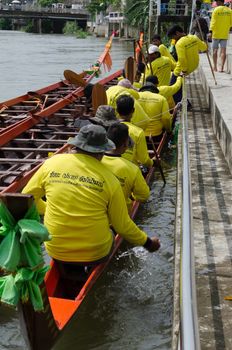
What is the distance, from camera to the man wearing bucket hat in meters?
3.94

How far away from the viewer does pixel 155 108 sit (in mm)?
8484

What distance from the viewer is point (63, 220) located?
4090 mm

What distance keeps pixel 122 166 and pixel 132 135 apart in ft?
4.62

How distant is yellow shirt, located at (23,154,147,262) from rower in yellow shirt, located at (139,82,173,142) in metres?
4.46

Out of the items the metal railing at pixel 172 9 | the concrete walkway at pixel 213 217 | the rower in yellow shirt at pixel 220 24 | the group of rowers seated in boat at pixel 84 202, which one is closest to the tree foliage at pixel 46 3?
the metal railing at pixel 172 9

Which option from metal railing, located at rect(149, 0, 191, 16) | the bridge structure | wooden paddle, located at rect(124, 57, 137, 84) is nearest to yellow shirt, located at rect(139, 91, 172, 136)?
wooden paddle, located at rect(124, 57, 137, 84)

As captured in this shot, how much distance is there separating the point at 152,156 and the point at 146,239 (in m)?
4.07

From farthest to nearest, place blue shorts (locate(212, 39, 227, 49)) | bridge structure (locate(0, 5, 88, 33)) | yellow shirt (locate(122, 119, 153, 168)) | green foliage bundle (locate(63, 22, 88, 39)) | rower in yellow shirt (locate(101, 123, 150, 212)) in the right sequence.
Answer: bridge structure (locate(0, 5, 88, 33)), green foliage bundle (locate(63, 22, 88, 39)), blue shorts (locate(212, 39, 227, 49)), yellow shirt (locate(122, 119, 153, 168)), rower in yellow shirt (locate(101, 123, 150, 212))

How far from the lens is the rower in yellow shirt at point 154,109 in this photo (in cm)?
844

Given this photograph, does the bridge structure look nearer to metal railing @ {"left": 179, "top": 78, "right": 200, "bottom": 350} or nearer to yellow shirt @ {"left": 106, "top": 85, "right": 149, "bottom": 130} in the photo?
yellow shirt @ {"left": 106, "top": 85, "right": 149, "bottom": 130}

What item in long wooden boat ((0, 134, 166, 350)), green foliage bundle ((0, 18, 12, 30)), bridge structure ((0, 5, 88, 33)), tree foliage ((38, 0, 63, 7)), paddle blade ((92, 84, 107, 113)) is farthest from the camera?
tree foliage ((38, 0, 63, 7))

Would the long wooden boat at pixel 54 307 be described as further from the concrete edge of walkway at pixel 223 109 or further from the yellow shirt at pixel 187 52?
the yellow shirt at pixel 187 52

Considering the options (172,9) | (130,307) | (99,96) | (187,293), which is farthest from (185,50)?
(172,9)

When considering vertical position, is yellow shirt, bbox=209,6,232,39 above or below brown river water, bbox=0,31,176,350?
above
